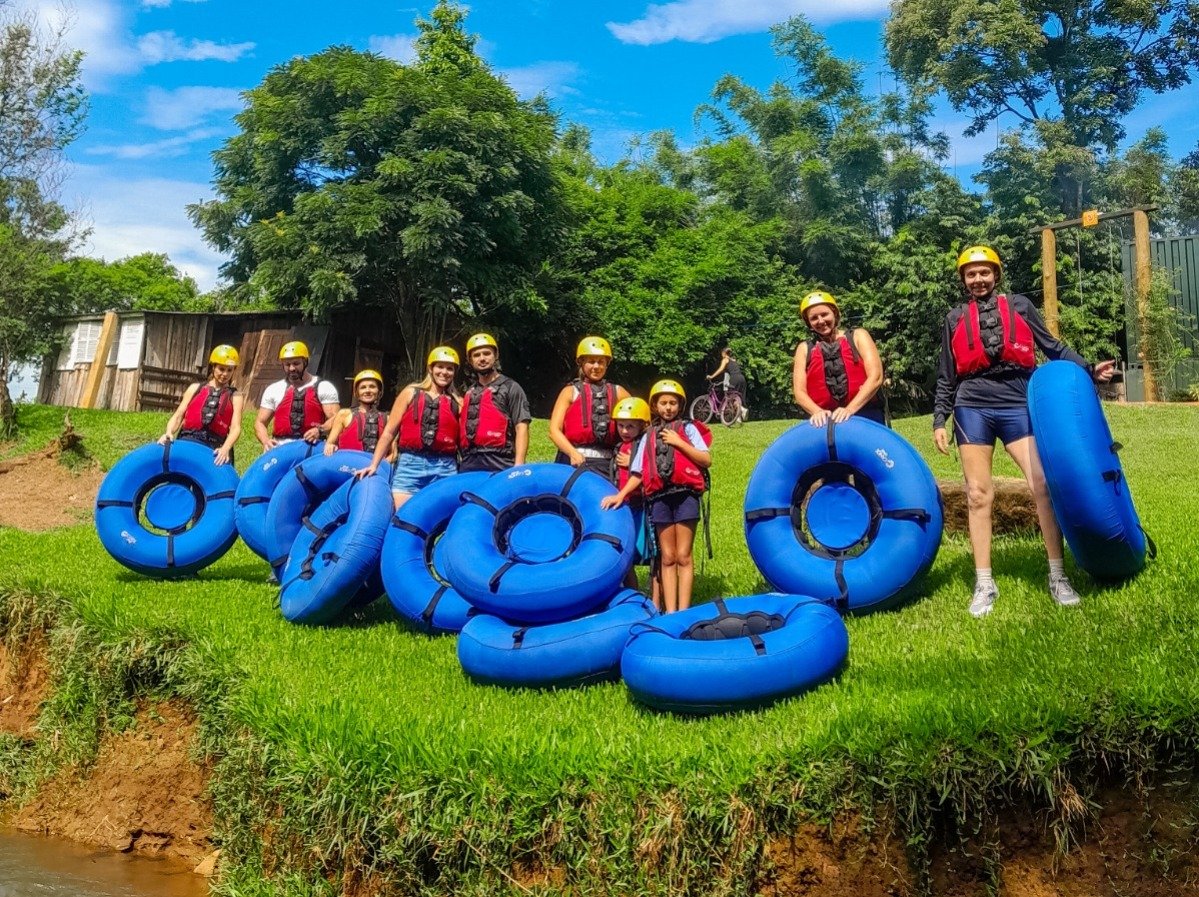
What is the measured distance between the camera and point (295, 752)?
4871 millimetres

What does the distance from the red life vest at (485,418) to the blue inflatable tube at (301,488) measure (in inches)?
41.5

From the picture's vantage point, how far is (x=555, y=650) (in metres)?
5.28

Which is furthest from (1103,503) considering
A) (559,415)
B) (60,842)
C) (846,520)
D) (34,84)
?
(34,84)

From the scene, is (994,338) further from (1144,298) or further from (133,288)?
(133,288)

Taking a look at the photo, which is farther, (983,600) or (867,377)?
(867,377)

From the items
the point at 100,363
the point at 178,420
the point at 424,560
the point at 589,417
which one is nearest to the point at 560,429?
the point at 589,417

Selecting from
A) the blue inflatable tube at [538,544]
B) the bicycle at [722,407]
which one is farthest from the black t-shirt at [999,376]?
the bicycle at [722,407]

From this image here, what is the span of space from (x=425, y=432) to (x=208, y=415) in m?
2.81

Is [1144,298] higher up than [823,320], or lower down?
higher up

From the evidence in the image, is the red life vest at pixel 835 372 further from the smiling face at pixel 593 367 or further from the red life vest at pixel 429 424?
the red life vest at pixel 429 424

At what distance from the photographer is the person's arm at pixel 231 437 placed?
8.60 metres

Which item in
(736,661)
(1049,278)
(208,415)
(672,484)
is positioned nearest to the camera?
(736,661)

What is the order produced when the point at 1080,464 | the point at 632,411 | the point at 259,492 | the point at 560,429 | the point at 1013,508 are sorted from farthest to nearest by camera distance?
the point at 259,492 < the point at 1013,508 < the point at 560,429 < the point at 632,411 < the point at 1080,464

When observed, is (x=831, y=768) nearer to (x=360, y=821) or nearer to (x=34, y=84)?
(x=360, y=821)
